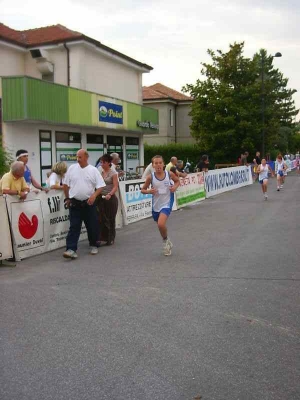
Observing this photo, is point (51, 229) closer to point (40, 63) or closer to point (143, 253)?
point (143, 253)

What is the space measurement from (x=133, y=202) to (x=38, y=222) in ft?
16.6

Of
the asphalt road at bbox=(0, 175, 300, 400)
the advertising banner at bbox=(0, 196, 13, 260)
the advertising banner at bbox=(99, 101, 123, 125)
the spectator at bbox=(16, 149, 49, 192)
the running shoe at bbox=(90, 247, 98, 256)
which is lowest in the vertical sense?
the asphalt road at bbox=(0, 175, 300, 400)

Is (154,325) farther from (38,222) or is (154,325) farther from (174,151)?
(174,151)

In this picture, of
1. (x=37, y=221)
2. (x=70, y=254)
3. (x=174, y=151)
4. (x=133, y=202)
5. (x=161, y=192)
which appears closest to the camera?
(x=70, y=254)

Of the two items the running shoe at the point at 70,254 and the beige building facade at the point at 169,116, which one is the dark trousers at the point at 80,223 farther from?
the beige building facade at the point at 169,116

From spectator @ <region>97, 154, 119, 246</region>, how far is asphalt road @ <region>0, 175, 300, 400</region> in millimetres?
676

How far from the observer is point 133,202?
14.3 metres

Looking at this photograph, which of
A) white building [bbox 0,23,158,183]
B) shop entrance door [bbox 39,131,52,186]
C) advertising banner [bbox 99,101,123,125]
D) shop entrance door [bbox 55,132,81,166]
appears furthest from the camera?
advertising banner [bbox 99,101,123,125]

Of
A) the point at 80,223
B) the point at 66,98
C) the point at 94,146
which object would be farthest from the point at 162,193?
the point at 94,146

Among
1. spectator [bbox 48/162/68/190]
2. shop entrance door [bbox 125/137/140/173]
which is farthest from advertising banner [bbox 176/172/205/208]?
shop entrance door [bbox 125/137/140/173]

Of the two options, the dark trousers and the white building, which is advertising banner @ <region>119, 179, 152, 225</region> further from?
the white building

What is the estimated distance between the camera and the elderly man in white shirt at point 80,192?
9016mm

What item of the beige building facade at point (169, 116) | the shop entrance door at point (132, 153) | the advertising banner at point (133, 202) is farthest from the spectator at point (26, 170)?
the beige building facade at point (169, 116)

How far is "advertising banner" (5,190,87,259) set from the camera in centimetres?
894
